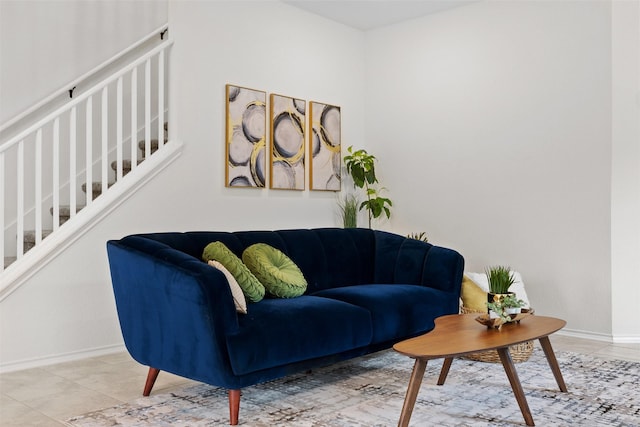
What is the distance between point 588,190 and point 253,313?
10.2 feet

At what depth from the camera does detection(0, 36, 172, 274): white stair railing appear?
4.07m

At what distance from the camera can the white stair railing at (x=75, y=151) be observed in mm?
4066

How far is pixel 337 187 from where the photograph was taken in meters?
6.14

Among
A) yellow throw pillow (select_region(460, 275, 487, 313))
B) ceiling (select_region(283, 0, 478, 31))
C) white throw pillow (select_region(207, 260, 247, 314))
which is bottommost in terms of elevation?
yellow throw pillow (select_region(460, 275, 487, 313))

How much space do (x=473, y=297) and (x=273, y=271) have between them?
160cm

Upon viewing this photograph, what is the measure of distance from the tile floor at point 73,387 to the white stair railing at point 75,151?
76 cm

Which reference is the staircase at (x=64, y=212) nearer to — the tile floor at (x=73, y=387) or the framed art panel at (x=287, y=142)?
the tile floor at (x=73, y=387)

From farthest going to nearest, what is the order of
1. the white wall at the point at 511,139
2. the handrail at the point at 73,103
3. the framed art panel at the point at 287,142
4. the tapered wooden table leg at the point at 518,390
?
the framed art panel at the point at 287,142
the white wall at the point at 511,139
the handrail at the point at 73,103
the tapered wooden table leg at the point at 518,390

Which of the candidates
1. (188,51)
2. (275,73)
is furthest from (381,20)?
(188,51)

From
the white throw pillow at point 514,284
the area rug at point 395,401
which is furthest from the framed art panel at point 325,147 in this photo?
the area rug at point 395,401

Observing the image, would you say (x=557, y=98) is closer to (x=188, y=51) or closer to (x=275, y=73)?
(x=275, y=73)

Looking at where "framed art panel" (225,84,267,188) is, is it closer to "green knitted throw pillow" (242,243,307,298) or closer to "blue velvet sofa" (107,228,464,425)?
"blue velvet sofa" (107,228,464,425)

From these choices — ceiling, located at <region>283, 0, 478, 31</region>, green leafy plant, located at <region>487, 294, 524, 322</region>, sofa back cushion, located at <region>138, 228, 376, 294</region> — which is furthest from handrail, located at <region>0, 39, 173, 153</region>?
green leafy plant, located at <region>487, 294, 524, 322</region>

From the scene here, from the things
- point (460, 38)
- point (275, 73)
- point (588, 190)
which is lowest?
point (588, 190)
